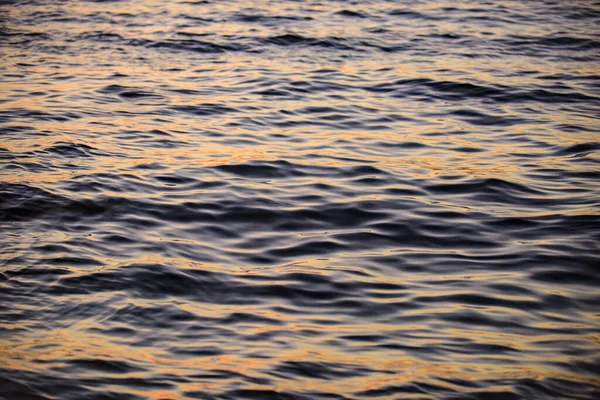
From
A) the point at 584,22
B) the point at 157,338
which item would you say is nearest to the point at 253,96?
the point at 157,338

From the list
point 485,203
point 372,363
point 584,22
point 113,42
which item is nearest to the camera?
point 372,363

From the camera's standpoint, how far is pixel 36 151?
803cm

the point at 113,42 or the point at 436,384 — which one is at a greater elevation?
the point at 113,42

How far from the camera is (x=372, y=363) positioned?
4641 mm

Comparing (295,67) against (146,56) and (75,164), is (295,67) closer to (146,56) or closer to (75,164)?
(146,56)

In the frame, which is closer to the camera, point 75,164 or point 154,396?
point 154,396

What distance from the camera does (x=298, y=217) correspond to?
6.77 m

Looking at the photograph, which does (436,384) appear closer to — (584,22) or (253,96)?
(253,96)

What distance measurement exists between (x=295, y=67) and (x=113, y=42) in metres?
3.10

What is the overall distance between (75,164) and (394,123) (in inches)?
142

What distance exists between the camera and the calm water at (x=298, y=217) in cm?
463

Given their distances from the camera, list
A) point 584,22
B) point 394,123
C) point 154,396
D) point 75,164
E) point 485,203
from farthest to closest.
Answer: point 584,22, point 394,123, point 75,164, point 485,203, point 154,396

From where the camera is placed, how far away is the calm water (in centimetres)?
463

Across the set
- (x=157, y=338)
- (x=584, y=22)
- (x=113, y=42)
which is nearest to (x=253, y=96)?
(x=113, y=42)
